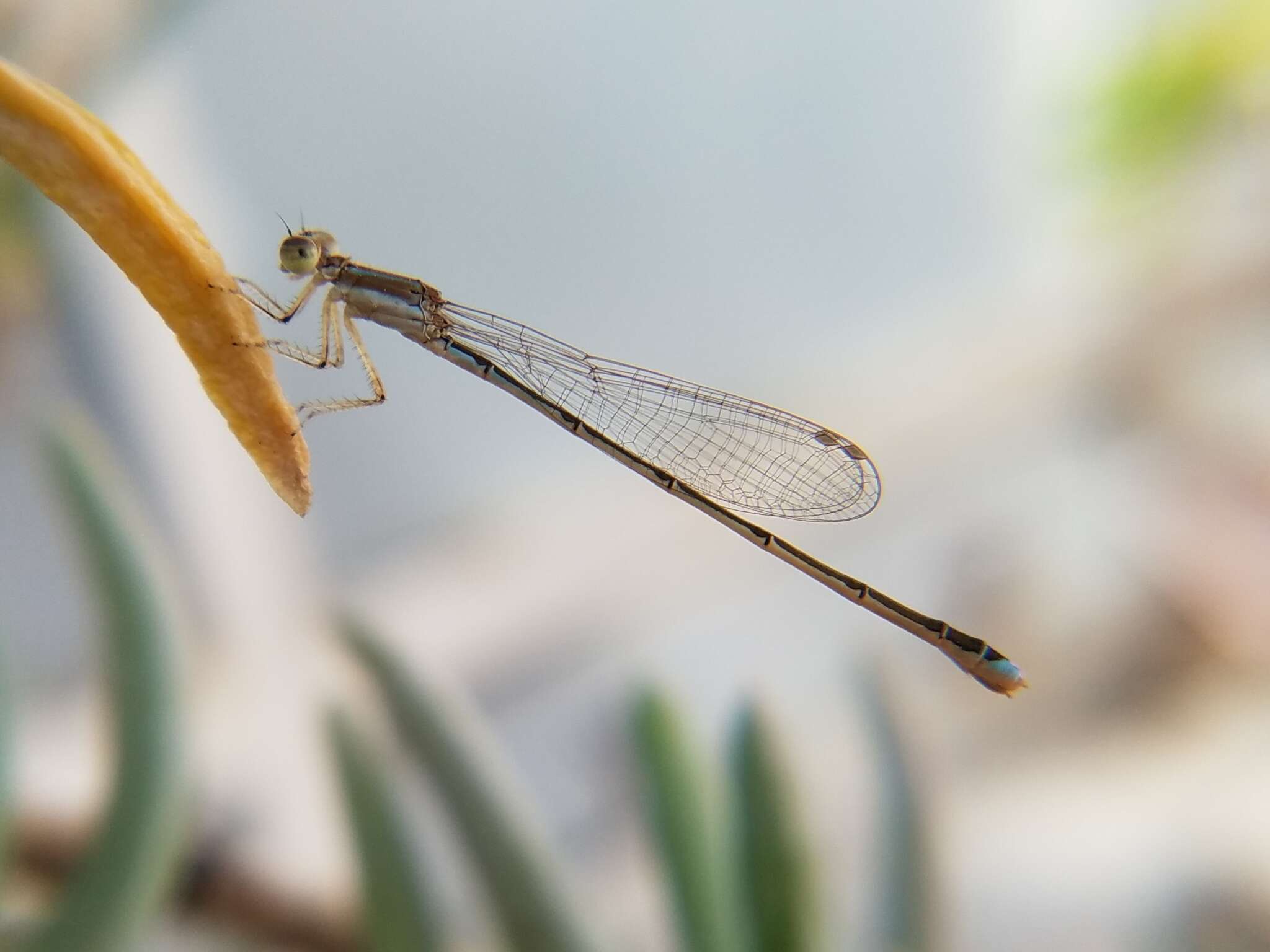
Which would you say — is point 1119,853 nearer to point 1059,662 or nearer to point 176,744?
point 1059,662

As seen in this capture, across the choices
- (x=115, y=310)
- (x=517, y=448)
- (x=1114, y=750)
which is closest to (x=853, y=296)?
(x=517, y=448)

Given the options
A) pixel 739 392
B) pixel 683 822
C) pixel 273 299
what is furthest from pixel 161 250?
pixel 739 392

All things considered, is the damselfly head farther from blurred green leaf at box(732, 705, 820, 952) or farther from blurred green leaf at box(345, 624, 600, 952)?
blurred green leaf at box(732, 705, 820, 952)

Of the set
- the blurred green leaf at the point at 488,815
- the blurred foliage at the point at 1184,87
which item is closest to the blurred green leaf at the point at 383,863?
the blurred green leaf at the point at 488,815

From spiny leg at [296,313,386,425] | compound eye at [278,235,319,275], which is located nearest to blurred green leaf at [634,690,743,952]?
spiny leg at [296,313,386,425]

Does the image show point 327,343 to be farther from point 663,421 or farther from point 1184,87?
point 1184,87
